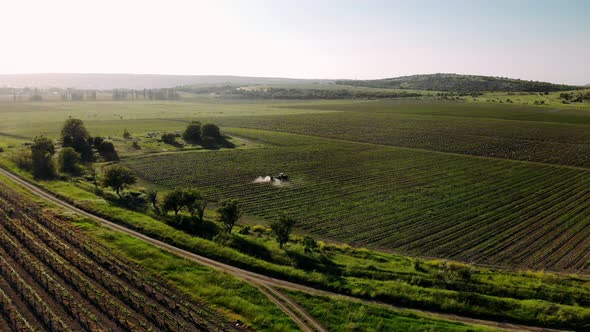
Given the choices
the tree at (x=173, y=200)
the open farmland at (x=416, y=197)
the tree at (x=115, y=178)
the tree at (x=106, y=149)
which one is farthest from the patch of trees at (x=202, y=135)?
the tree at (x=173, y=200)

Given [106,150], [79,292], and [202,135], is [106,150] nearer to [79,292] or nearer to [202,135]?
[202,135]

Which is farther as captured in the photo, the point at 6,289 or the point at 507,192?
the point at 507,192

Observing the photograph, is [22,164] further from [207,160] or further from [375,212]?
[375,212]

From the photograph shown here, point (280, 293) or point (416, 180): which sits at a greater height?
point (416, 180)

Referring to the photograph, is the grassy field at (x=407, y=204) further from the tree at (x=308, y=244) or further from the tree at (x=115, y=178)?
the tree at (x=115, y=178)

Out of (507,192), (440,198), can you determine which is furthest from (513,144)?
(440,198)

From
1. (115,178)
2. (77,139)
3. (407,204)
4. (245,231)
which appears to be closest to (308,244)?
(245,231)
